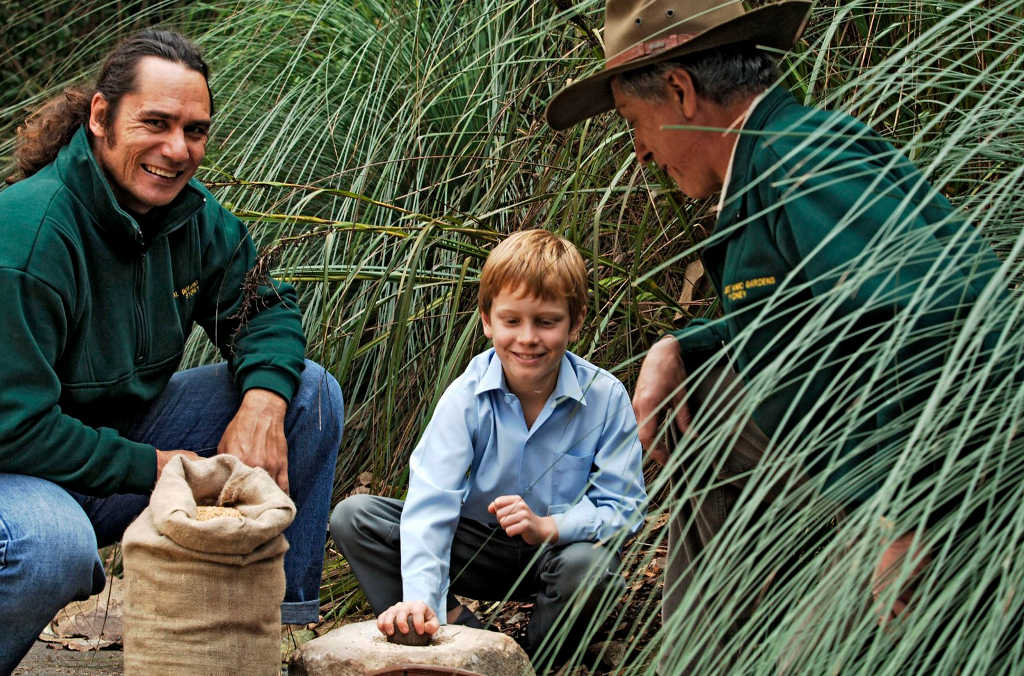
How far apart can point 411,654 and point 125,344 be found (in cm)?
102

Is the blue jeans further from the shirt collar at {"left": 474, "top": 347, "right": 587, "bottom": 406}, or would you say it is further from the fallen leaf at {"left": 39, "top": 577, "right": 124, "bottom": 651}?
the fallen leaf at {"left": 39, "top": 577, "right": 124, "bottom": 651}

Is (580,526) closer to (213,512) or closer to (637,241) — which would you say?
(637,241)

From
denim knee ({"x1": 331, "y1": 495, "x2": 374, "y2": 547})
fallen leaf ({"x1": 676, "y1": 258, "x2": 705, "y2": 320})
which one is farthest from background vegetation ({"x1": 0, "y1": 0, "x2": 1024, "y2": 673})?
denim knee ({"x1": 331, "y1": 495, "x2": 374, "y2": 547})

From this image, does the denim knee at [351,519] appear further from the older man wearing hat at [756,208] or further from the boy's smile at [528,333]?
the older man wearing hat at [756,208]

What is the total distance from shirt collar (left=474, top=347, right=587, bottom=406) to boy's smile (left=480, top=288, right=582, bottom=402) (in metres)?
0.02

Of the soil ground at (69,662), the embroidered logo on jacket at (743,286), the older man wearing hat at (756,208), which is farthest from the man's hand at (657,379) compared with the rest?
the soil ground at (69,662)

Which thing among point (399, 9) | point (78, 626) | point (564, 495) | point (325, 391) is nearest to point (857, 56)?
point (564, 495)

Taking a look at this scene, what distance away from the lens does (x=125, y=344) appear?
276 cm

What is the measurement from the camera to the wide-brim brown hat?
2.18m

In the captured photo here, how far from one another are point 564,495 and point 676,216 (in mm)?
787

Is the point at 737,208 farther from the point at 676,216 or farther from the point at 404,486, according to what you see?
the point at 404,486

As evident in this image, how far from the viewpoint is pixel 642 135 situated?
2.35 m

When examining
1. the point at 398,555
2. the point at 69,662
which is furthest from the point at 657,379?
the point at 69,662

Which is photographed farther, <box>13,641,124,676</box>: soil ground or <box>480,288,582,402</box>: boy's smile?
<box>13,641,124,676</box>: soil ground
